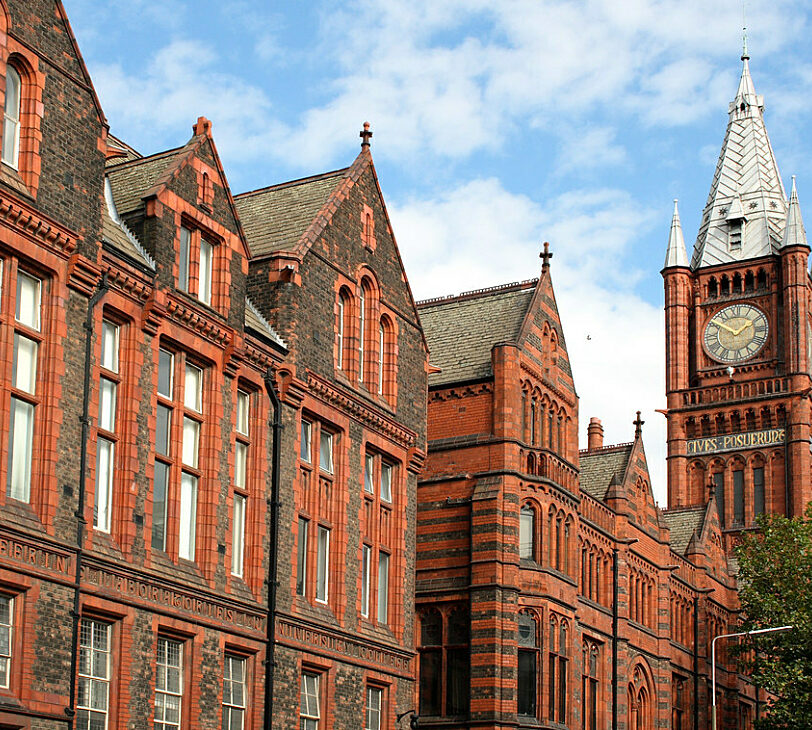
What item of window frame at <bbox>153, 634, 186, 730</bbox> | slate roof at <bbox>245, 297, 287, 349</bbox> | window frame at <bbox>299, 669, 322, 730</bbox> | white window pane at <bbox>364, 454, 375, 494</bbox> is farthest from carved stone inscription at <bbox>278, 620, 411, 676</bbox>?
slate roof at <bbox>245, 297, 287, 349</bbox>

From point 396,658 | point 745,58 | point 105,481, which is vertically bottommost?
point 396,658

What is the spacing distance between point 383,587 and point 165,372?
10.5 m

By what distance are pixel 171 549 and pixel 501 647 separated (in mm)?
16577

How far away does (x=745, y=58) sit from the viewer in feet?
392

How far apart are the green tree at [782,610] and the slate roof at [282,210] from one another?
3010 cm

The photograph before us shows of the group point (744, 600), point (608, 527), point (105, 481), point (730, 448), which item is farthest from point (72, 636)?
point (730, 448)

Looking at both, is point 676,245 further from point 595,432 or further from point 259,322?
point 259,322

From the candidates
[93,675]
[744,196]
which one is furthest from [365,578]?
[744,196]

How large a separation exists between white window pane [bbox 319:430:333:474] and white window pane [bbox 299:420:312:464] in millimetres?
552

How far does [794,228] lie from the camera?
10544cm

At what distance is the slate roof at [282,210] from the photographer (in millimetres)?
36188

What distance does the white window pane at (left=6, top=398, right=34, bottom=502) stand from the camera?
81.3 ft

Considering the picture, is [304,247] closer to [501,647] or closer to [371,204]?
[371,204]

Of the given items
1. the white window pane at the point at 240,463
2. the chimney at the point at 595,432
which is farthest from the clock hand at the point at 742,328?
the white window pane at the point at 240,463
